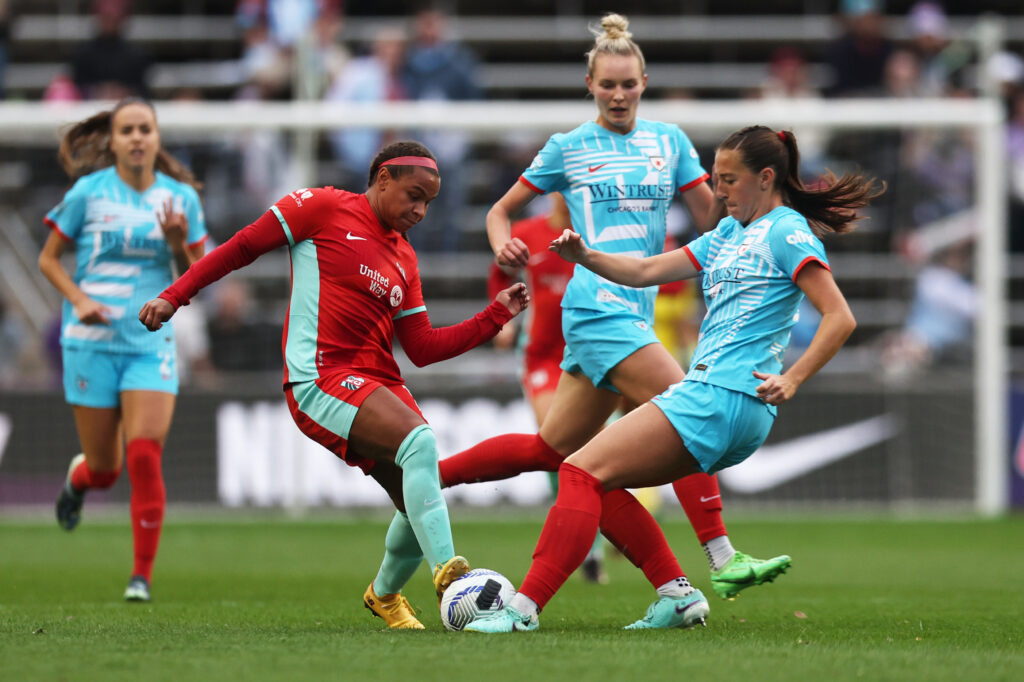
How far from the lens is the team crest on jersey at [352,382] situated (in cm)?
550

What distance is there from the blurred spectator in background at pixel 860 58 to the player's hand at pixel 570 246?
446 inches

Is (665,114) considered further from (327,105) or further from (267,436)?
(267,436)

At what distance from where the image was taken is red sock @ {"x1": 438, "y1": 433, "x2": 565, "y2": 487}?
20.7ft

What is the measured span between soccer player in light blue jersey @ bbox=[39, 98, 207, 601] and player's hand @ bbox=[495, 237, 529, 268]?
2383 millimetres

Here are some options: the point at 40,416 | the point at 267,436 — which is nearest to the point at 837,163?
the point at 267,436

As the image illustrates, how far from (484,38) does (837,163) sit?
6231mm

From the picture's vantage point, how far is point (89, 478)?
770 centimetres

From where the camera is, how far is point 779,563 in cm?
538

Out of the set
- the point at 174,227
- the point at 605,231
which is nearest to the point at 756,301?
the point at 605,231

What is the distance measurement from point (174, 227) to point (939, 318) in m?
9.43

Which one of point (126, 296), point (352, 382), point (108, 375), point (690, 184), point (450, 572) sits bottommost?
point (450, 572)

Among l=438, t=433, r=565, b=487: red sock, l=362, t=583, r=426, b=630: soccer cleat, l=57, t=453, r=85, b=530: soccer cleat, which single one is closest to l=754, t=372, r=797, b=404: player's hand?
l=438, t=433, r=565, b=487: red sock

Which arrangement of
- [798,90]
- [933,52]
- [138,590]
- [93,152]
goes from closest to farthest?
[138,590]
[93,152]
[798,90]
[933,52]

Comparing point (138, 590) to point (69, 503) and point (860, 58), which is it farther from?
point (860, 58)
